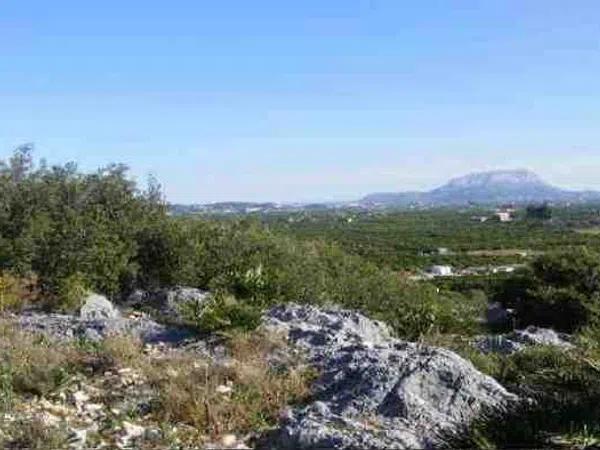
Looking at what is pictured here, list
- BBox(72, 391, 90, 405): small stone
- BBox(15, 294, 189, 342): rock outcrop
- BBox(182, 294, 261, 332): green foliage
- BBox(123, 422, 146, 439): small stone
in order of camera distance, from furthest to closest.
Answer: BBox(15, 294, 189, 342): rock outcrop
BBox(182, 294, 261, 332): green foliage
BBox(72, 391, 90, 405): small stone
BBox(123, 422, 146, 439): small stone

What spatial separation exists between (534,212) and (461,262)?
9421 cm

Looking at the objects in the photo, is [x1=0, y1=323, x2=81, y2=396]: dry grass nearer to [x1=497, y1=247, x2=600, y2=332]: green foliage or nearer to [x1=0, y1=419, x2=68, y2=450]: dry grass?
[x1=0, y1=419, x2=68, y2=450]: dry grass

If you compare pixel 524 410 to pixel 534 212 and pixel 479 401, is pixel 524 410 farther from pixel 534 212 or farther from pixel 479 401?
pixel 534 212

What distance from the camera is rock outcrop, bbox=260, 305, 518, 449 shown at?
595 cm

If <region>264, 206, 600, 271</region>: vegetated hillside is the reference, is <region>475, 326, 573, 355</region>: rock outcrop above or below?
above

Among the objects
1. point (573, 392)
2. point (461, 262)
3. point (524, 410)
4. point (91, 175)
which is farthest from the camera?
point (461, 262)

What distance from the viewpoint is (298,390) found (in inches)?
286

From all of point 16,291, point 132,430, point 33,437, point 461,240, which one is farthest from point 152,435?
point 461,240

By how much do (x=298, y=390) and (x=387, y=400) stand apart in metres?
0.88

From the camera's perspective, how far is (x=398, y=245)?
10775 cm

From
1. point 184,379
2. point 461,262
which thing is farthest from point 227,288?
point 461,262

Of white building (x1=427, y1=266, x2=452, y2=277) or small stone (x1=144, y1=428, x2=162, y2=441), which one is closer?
small stone (x1=144, y1=428, x2=162, y2=441)

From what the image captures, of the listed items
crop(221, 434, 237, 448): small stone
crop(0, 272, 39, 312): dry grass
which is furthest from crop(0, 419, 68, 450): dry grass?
crop(0, 272, 39, 312): dry grass

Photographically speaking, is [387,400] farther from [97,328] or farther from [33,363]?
[97,328]
